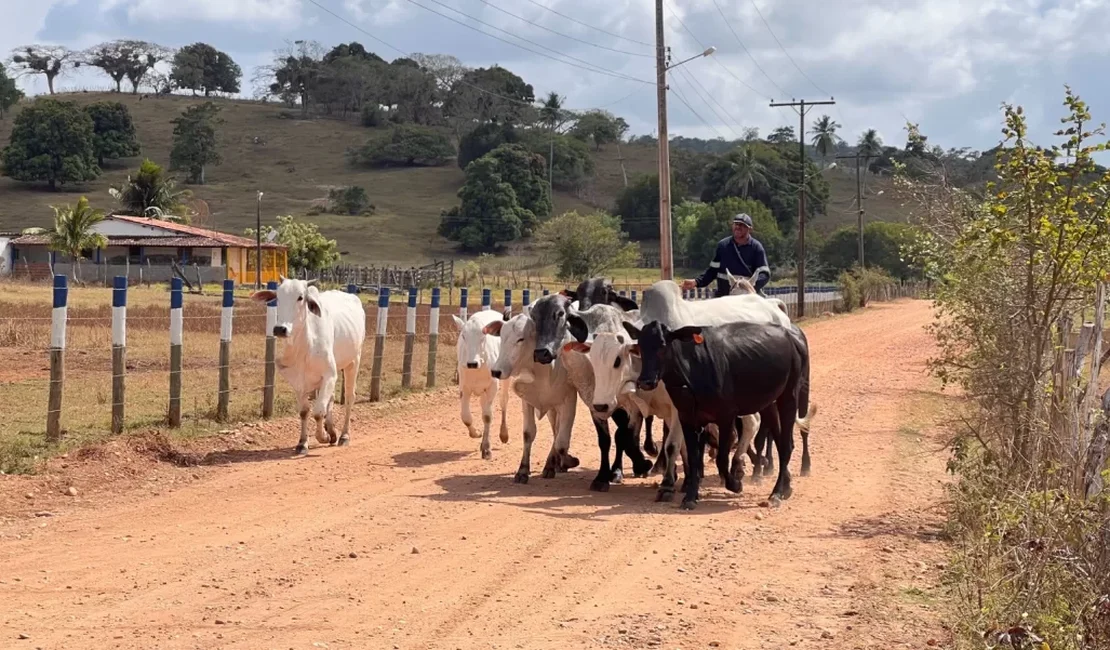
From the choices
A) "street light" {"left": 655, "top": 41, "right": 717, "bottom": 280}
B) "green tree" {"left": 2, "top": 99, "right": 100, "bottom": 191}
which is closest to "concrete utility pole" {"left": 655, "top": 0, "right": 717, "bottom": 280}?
"street light" {"left": 655, "top": 41, "right": 717, "bottom": 280}

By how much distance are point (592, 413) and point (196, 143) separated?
114 m

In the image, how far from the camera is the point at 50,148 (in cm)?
10838

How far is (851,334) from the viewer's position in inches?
1465

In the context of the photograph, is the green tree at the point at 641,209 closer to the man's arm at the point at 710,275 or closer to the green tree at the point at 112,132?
the green tree at the point at 112,132

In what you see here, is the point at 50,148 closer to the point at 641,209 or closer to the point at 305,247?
the point at 641,209

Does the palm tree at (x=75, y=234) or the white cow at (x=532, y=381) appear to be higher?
the palm tree at (x=75, y=234)

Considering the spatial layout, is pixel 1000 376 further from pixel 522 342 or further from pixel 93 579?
pixel 93 579

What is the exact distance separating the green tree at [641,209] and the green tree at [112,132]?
156ft

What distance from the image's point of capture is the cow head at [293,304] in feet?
40.9

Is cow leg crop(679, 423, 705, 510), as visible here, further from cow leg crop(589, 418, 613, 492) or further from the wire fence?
the wire fence

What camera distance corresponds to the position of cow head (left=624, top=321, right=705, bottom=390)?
1016cm

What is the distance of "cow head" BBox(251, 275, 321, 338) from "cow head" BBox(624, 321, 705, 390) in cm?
382

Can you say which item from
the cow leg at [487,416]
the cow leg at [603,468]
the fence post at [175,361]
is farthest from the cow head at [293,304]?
the cow leg at [603,468]

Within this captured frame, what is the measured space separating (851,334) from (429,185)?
86.0 meters
